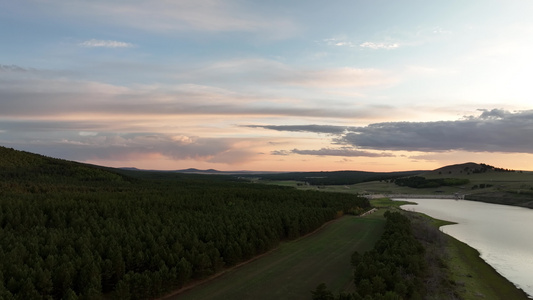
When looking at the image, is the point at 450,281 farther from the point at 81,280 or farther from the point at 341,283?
the point at 81,280

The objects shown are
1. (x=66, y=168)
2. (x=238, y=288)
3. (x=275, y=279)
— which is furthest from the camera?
(x=66, y=168)

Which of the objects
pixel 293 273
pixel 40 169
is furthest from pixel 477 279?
pixel 40 169

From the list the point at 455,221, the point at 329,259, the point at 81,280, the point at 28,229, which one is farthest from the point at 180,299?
the point at 455,221

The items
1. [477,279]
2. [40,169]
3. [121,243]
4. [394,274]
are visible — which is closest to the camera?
[394,274]

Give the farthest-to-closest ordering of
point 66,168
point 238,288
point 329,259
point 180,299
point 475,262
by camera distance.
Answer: point 66,168
point 475,262
point 329,259
point 238,288
point 180,299

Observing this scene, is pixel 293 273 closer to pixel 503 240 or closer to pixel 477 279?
pixel 477 279

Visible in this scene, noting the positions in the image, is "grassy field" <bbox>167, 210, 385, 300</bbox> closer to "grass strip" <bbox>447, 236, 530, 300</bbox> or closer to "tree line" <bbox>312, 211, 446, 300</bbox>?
"tree line" <bbox>312, 211, 446, 300</bbox>

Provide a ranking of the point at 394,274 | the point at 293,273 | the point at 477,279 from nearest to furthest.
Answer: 1. the point at 394,274
2. the point at 293,273
3. the point at 477,279

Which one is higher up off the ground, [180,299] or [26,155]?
[26,155]
